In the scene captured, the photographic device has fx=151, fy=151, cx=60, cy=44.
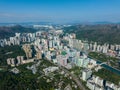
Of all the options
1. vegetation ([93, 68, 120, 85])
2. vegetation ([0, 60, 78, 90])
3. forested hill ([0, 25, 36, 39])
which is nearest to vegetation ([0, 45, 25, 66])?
vegetation ([0, 60, 78, 90])

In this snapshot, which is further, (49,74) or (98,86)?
(49,74)

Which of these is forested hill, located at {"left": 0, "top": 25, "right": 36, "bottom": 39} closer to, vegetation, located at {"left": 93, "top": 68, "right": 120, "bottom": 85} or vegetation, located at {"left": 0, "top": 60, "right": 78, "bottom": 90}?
vegetation, located at {"left": 0, "top": 60, "right": 78, "bottom": 90}

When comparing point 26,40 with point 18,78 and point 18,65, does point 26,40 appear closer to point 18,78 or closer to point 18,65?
point 18,65

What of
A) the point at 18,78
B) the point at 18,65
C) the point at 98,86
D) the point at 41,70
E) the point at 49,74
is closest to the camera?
the point at 98,86

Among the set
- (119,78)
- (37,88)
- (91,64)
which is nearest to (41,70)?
(37,88)

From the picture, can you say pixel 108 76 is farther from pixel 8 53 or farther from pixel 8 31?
pixel 8 31

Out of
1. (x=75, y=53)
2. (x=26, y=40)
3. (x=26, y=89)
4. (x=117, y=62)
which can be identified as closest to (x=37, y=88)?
(x=26, y=89)

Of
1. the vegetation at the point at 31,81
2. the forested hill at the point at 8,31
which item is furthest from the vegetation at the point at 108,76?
the forested hill at the point at 8,31

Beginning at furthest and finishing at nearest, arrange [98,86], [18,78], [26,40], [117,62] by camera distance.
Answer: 1. [26,40]
2. [117,62]
3. [18,78]
4. [98,86]

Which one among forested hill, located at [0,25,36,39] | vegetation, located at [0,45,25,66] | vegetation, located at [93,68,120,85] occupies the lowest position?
vegetation, located at [93,68,120,85]

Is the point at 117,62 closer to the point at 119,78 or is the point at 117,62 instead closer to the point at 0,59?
the point at 119,78

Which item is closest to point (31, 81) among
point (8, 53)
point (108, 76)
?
point (108, 76)
